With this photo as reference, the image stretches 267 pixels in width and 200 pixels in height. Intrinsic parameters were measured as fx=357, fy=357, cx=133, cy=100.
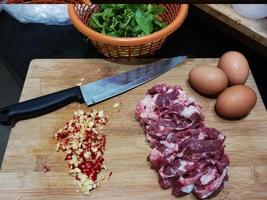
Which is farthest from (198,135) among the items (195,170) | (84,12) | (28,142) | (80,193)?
(84,12)

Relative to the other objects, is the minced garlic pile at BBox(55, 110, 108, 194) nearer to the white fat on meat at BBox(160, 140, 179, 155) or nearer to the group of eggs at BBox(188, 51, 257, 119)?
the white fat on meat at BBox(160, 140, 179, 155)

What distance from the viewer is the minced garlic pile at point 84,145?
893mm

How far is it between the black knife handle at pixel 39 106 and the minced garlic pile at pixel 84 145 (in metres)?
0.05

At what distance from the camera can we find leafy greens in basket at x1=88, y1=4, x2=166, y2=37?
1.10 metres

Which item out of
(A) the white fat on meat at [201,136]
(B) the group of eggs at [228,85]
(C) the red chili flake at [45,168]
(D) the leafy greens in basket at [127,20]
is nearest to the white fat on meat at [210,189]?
(A) the white fat on meat at [201,136]

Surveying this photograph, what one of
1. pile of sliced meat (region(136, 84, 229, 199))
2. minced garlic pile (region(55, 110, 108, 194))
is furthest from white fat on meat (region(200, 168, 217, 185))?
minced garlic pile (region(55, 110, 108, 194))

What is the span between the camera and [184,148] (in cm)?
87

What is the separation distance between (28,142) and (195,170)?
1.48ft

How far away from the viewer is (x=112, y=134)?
3.25 ft

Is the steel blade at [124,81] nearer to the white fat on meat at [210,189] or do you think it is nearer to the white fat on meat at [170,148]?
the white fat on meat at [170,148]

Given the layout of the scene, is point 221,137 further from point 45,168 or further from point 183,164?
point 45,168

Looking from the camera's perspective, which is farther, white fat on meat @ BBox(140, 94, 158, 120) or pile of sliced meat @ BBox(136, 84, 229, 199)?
white fat on meat @ BBox(140, 94, 158, 120)

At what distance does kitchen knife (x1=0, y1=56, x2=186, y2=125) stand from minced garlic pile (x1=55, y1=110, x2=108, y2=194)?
5 cm

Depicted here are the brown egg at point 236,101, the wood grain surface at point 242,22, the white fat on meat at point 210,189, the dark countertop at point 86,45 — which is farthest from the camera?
the dark countertop at point 86,45
